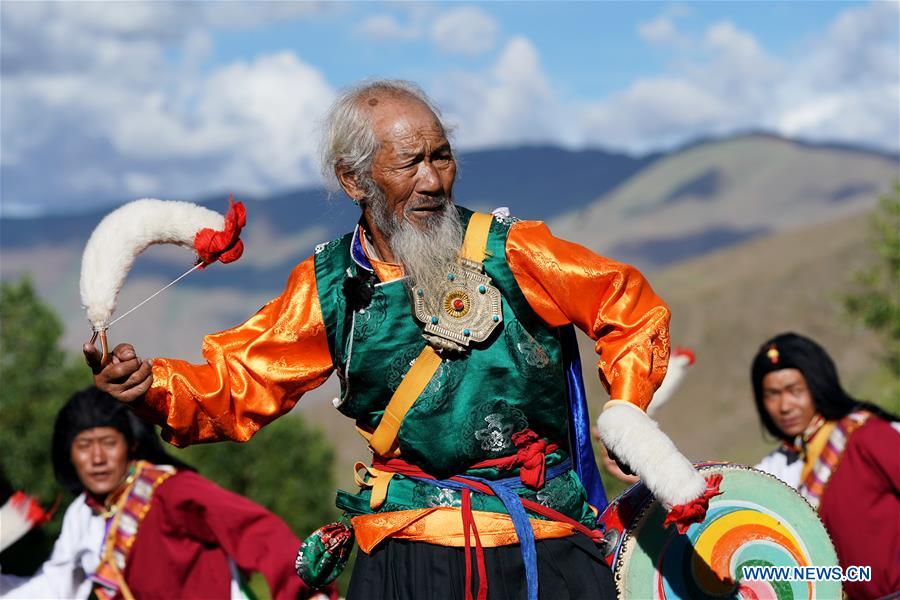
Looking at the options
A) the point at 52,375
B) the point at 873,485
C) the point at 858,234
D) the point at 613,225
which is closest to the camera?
the point at 873,485

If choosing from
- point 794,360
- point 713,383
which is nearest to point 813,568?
point 794,360

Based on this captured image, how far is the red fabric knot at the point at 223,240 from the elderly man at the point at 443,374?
0.97ft

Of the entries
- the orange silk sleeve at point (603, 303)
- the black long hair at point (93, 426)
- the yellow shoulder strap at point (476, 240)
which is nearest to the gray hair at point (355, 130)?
the yellow shoulder strap at point (476, 240)

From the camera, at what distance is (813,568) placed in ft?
13.0

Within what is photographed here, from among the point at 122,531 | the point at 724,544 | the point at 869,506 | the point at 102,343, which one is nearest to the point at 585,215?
the point at 869,506

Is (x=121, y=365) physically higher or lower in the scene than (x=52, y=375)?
lower

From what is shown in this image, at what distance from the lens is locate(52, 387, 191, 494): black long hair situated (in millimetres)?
6105

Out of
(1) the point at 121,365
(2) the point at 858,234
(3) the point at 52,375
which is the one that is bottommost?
(1) the point at 121,365

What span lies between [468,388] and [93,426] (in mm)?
3109

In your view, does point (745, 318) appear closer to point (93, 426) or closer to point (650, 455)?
point (93, 426)

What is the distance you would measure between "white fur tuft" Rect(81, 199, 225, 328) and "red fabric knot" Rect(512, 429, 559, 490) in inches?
41.9

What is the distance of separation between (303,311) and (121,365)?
0.58m

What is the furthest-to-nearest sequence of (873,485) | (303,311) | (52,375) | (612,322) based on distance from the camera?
1. (52,375)
2. (873,485)
3. (303,311)
4. (612,322)

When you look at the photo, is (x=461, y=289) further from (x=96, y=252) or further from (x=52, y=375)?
(x=52, y=375)
